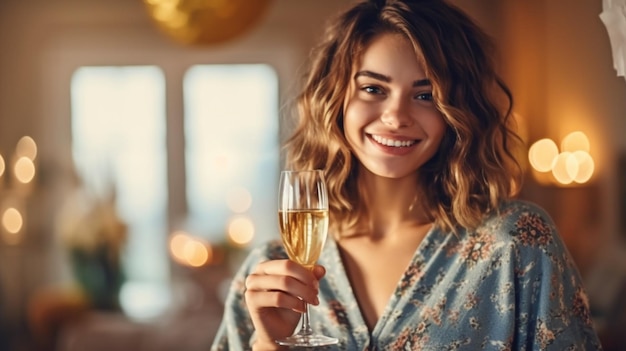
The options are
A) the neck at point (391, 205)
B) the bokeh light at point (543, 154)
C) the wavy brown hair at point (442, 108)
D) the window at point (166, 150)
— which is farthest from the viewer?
the window at point (166, 150)

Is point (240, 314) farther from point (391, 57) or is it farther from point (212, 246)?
point (212, 246)

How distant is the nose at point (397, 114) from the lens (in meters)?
2.07

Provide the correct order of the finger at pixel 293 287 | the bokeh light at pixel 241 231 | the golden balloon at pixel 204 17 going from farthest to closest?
the bokeh light at pixel 241 231 → the golden balloon at pixel 204 17 → the finger at pixel 293 287

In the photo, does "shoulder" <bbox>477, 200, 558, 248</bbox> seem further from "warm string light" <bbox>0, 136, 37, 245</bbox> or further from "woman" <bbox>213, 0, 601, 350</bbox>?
"warm string light" <bbox>0, 136, 37, 245</bbox>

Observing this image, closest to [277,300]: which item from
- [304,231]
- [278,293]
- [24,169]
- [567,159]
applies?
[278,293]

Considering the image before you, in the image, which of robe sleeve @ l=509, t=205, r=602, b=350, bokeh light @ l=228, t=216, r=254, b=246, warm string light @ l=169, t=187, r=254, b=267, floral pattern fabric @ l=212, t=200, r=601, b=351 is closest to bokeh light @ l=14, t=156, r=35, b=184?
warm string light @ l=169, t=187, r=254, b=267

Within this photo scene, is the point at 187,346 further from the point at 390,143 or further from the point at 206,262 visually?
the point at 390,143

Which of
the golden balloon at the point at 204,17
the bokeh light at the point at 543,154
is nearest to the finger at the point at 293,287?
the golden balloon at the point at 204,17

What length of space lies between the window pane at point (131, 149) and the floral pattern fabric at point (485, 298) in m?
6.36

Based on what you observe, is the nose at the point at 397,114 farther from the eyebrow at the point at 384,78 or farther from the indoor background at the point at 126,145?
the indoor background at the point at 126,145

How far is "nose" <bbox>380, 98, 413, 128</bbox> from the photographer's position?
2.07 m

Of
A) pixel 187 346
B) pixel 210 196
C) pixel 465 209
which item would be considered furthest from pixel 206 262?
pixel 465 209

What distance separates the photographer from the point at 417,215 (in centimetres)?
231

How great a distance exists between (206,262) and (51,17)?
2.93 meters
